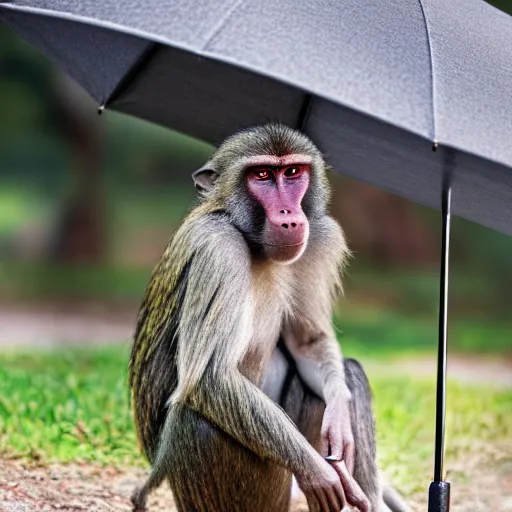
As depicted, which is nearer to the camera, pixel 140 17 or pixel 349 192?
pixel 140 17

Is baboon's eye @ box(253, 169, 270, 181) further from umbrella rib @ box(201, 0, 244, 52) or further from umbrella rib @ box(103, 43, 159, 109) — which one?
umbrella rib @ box(103, 43, 159, 109)

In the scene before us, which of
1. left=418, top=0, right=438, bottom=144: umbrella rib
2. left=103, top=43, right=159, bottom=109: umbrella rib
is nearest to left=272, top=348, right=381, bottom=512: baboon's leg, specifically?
left=418, top=0, right=438, bottom=144: umbrella rib

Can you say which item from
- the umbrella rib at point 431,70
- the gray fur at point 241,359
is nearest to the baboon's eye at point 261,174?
the gray fur at point 241,359

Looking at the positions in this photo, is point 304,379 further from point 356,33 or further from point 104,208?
point 104,208

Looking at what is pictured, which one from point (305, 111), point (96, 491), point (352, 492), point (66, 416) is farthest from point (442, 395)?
point (66, 416)

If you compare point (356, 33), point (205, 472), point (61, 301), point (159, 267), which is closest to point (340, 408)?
point (205, 472)

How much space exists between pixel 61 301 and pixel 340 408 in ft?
34.8

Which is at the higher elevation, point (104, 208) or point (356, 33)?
point (104, 208)

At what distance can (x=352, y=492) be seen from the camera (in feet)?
12.7

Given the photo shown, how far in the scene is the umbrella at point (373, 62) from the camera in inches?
126

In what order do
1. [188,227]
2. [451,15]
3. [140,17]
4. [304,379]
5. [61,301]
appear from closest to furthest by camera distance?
[140,17]
[451,15]
[188,227]
[304,379]
[61,301]

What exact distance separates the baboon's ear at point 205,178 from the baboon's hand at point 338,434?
3.54 feet

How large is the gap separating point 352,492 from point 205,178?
1.49m

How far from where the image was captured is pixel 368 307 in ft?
49.8
